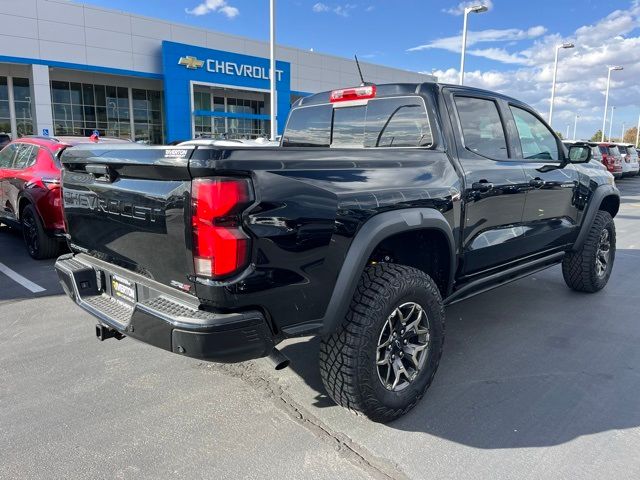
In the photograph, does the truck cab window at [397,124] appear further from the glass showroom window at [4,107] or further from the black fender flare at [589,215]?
the glass showroom window at [4,107]

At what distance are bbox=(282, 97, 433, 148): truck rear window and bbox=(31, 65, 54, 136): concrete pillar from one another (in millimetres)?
22351

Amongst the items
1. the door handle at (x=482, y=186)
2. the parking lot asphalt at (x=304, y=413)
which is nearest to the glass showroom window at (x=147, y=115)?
the parking lot asphalt at (x=304, y=413)

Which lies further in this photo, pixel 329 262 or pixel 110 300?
pixel 110 300

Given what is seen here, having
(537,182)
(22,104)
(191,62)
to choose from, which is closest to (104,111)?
(22,104)

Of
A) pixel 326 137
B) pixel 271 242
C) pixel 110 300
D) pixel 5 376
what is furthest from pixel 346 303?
pixel 5 376

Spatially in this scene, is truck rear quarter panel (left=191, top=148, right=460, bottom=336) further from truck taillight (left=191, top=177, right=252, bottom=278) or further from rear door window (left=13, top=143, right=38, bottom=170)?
rear door window (left=13, top=143, right=38, bottom=170)

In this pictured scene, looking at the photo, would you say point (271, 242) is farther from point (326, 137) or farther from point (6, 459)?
point (326, 137)

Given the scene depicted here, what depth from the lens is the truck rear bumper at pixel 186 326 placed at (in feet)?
7.13

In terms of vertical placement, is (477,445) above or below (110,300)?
below

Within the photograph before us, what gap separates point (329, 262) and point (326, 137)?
6.38 feet

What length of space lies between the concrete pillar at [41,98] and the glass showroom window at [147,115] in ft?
20.4

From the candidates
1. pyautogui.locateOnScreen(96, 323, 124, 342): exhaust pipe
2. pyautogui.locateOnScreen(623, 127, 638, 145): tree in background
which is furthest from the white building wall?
pyautogui.locateOnScreen(623, 127, 638, 145): tree in background

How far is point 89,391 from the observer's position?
3133 millimetres

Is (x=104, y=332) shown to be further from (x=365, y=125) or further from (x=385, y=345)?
(x=365, y=125)
